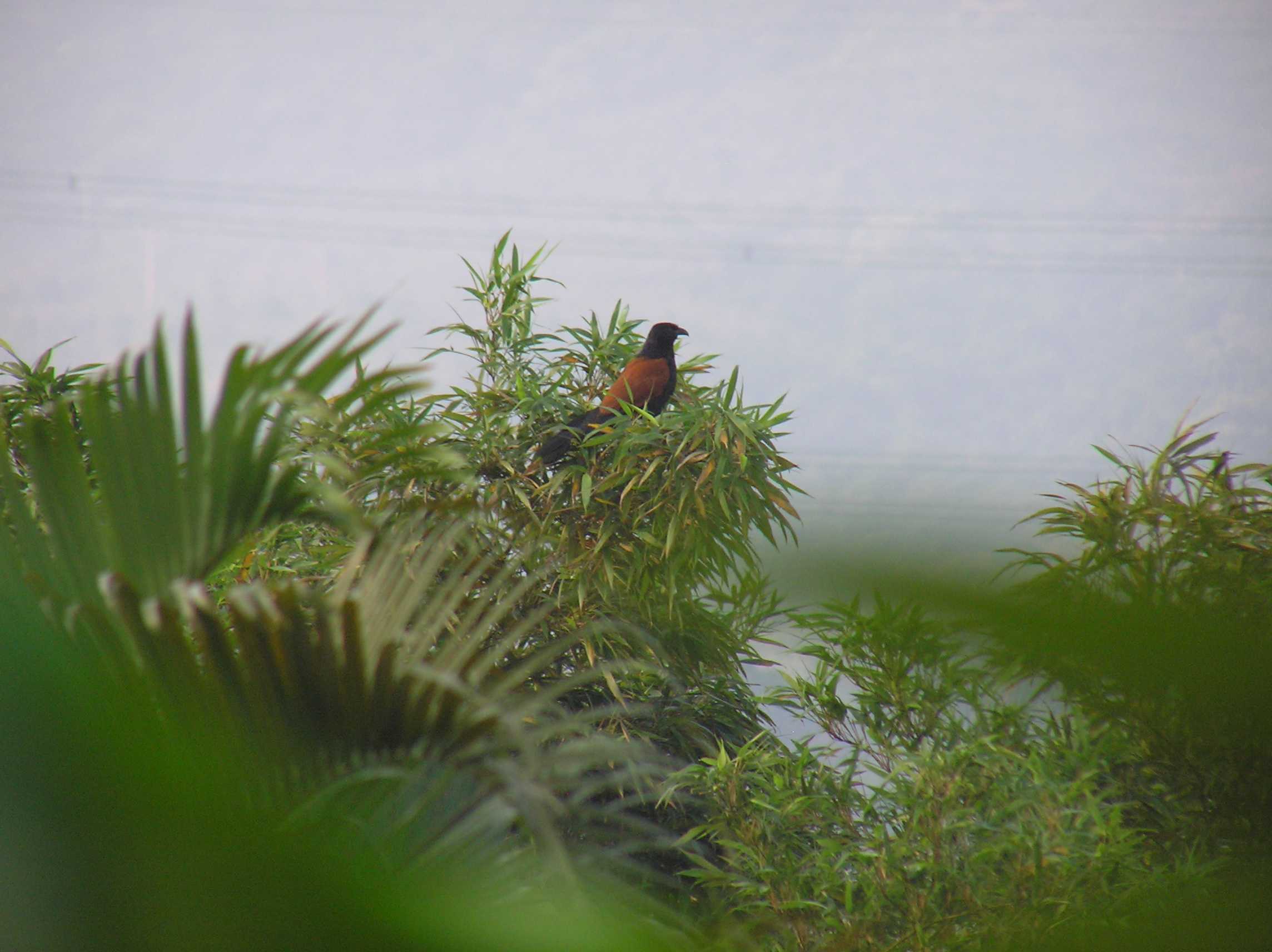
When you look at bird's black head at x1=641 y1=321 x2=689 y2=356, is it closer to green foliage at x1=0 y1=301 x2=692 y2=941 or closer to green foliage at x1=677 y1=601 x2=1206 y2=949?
green foliage at x1=677 y1=601 x2=1206 y2=949

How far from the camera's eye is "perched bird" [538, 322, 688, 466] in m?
2.63

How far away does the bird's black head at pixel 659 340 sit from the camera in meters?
2.91

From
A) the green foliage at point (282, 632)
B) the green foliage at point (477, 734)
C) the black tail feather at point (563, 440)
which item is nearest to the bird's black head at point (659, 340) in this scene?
the black tail feather at point (563, 440)

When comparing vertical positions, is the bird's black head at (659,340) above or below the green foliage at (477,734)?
above

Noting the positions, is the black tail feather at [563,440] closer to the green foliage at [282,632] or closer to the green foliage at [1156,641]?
the green foliage at [282,632]

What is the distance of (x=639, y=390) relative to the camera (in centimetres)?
271

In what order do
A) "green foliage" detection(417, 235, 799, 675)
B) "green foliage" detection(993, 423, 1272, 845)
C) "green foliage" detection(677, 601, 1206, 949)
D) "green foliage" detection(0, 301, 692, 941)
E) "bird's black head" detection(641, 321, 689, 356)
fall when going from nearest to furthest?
"green foliage" detection(993, 423, 1272, 845), "green foliage" detection(0, 301, 692, 941), "green foliage" detection(677, 601, 1206, 949), "green foliage" detection(417, 235, 799, 675), "bird's black head" detection(641, 321, 689, 356)

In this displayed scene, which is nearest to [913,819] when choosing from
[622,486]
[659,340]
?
[622,486]

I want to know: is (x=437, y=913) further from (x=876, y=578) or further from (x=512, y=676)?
(x=876, y=578)

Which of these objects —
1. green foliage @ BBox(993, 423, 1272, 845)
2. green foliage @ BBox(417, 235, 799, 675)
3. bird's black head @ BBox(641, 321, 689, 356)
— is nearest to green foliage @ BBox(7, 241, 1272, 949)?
green foliage @ BBox(993, 423, 1272, 845)

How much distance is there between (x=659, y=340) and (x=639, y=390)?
29 cm

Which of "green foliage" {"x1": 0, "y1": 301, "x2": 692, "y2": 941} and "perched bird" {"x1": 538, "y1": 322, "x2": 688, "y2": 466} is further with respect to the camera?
"perched bird" {"x1": 538, "y1": 322, "x2": 688, "y2": 466}

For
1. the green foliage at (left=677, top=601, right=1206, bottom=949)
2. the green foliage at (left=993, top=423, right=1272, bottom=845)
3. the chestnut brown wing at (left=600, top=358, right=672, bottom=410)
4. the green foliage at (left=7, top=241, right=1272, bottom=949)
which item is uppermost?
the chestnut brown wing at (left=600, top=358, right=672, bottom=410)

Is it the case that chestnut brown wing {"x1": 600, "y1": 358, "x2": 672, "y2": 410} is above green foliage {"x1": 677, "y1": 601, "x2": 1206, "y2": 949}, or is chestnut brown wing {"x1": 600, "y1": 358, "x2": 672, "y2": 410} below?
above
